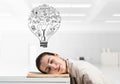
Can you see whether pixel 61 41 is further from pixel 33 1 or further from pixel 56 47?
pixel 33 1

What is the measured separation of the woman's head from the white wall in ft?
20.4

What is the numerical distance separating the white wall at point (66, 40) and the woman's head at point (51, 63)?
621 cm

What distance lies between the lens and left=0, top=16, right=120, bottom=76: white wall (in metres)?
7.76

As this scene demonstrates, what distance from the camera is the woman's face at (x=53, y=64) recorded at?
1.44m

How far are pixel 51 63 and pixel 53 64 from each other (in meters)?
0.01

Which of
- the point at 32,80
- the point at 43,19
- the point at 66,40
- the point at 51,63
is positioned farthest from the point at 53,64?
the point at 66,40

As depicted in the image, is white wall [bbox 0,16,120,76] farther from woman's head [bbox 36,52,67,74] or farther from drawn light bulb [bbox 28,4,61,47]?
woman's head [bbox 36,52,67,74]

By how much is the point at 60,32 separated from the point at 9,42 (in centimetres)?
142

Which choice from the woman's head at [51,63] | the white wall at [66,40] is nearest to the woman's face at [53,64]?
the woman's head at [51,63]

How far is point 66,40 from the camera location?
7.94 metres

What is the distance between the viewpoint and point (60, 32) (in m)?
7.98

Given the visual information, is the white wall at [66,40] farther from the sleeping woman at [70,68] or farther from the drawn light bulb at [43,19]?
the sleeping woman at [70,68]

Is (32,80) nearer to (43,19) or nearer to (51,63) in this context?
(51,63)

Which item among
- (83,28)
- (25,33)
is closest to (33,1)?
(25,33)
